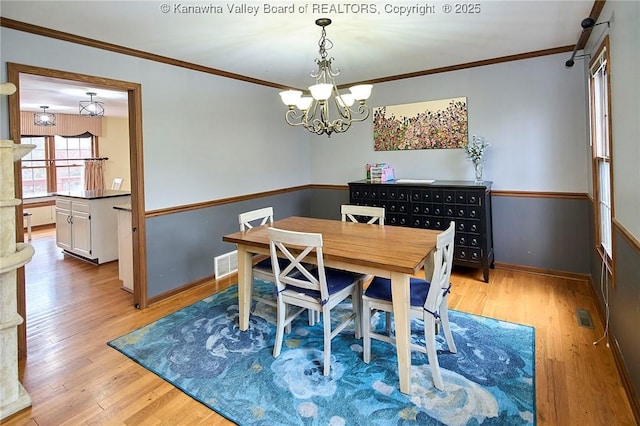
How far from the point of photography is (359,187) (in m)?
4.50

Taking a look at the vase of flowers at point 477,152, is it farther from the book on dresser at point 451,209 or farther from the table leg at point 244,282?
the table leg at point 244,282

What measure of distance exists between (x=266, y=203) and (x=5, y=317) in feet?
10.1

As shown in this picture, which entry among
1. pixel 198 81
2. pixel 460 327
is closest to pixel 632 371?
pixel 460 327

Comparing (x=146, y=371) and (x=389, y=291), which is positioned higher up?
(x=389, y=291)

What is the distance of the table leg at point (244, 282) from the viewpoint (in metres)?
2.84

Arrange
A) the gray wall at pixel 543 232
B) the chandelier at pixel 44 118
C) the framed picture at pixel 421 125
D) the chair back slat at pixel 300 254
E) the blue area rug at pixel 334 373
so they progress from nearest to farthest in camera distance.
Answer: the blue area rug at pixel 334 373, the chair back slat at pixel 300 254, the gray wall at pixel 543 232, the framed picture at pixel 421 125, the chandelier at pixel 44 118

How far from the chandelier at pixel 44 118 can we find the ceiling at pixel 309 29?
16.4ft

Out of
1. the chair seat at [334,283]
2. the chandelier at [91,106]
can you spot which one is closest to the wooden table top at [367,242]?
the chair seat at [334,283]

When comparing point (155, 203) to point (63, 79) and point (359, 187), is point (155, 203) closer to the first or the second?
point (63, 79)

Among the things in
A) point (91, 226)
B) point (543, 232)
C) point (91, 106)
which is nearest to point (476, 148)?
point (543, 232)

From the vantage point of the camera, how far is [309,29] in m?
2.85

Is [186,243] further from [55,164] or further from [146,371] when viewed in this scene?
[55,164]

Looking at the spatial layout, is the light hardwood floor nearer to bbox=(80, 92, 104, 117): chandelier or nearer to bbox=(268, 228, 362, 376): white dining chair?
bbox=(268, 228, 362, 376): white dining chair

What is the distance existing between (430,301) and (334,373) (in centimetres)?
76
